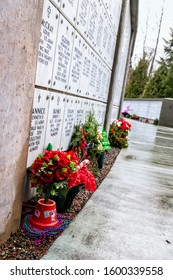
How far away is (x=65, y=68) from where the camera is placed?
3.34m

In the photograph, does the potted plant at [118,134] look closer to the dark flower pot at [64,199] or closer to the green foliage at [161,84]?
the dark flower pot at [64,199]

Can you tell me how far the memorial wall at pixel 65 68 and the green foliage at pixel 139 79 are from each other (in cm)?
3759

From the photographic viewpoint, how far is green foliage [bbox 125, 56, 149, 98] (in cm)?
4206

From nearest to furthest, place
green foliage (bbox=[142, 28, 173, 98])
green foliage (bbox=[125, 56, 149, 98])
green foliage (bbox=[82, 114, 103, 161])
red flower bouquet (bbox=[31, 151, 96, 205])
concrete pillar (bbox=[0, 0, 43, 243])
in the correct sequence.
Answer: concrete pillar (bbox=[0, 0, 43, 243])
red flower bouquet (bbox=[31, 151, 96, 205])
green foliage (bbox=[82, 114, 103, 161])
green foliage (bbox=[142, 28, 173, 98])
green foliage (bbox=[125, 56, 149, 98])

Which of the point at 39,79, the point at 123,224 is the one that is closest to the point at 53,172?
the point at 39,79

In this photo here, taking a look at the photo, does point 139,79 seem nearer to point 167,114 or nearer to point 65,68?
point 167,114

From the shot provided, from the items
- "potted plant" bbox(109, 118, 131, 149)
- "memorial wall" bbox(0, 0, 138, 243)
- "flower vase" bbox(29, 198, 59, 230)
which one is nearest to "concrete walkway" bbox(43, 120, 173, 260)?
"flower vase" bbox(29, 198, 59, 230)

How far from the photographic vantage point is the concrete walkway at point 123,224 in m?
2.27

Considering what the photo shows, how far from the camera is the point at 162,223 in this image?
3.05m

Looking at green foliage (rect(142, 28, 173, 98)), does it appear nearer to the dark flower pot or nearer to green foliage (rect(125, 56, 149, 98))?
green foliage (rect(125, 56, 149, 98))

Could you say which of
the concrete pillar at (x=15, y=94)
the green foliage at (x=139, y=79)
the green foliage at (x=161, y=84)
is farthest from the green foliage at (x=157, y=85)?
the concrete pillar at (x=15, y=94)

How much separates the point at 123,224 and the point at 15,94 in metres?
1.64

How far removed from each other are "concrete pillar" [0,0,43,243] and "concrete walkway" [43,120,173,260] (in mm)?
475

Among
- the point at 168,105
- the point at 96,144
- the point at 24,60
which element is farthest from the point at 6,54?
the point at 168,105
